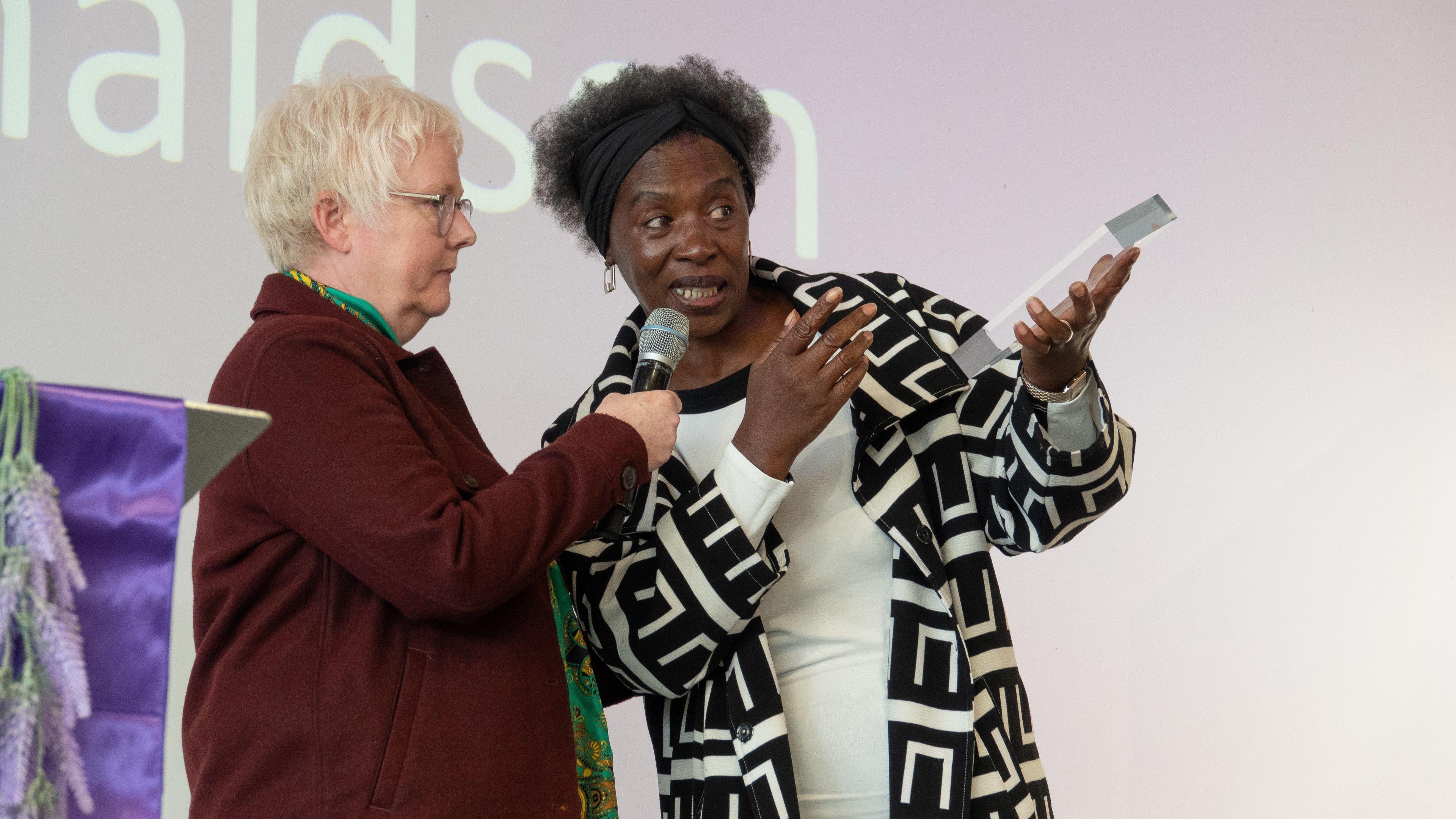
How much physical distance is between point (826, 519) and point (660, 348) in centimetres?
32

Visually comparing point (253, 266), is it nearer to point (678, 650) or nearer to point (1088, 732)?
point (678, 650)

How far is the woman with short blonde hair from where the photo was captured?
113 centimetres

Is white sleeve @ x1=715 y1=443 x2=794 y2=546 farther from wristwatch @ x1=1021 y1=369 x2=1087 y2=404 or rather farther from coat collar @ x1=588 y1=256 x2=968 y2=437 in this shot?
wristwatch @ x1=1021 y1=369 x2=1087 y2=404

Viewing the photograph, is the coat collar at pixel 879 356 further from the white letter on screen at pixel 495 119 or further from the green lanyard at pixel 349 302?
the white letter on screen at pixel 495 119

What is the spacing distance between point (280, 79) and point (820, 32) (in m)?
1.21

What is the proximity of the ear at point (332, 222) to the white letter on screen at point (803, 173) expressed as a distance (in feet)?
5.35

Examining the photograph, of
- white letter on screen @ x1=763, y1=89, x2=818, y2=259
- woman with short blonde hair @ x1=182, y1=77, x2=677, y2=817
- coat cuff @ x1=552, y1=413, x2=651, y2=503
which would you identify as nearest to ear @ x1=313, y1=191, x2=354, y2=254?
woman with short blonde hair @ x1=182, y1=77, x2=677, y2=817

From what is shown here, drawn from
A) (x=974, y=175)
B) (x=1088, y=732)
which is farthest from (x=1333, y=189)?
(x=1088, y=732)

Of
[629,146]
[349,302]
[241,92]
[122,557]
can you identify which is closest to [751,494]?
[349,302]

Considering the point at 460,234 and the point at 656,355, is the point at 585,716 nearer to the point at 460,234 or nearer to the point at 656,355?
the point at 656,355

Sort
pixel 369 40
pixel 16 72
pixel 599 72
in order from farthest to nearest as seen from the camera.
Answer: pixel 599 72 → pixel 369 40 → pixel 16 72

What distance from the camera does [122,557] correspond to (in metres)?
0.85

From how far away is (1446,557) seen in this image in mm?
3035

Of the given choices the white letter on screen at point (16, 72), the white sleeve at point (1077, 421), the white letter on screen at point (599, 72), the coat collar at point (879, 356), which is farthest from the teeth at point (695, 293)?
the white letter on screen at point (16, 72)
